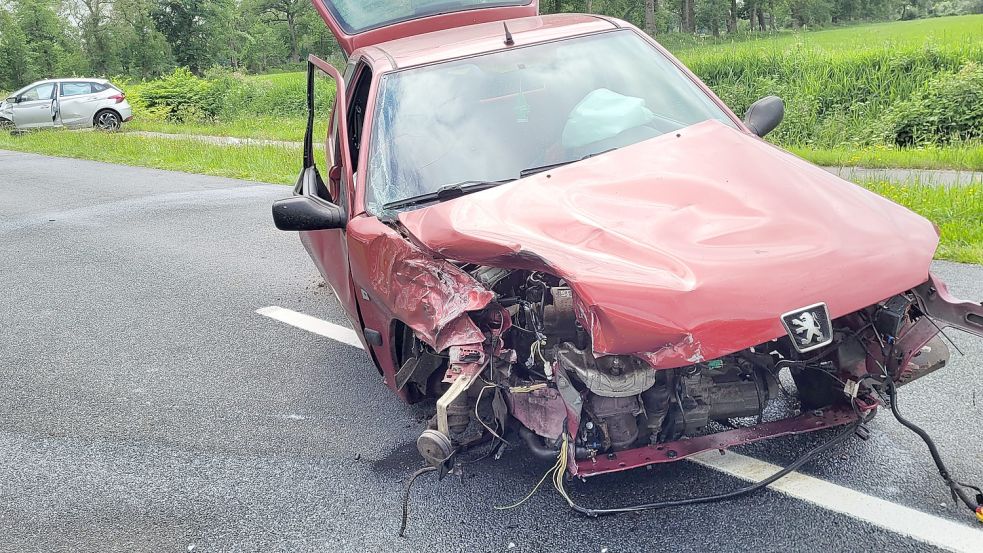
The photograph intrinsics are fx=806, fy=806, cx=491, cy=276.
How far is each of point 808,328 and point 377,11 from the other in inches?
152

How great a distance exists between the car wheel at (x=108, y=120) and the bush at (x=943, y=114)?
66.0ft

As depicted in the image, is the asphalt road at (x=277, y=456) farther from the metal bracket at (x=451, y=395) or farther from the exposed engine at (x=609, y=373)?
the metal bracket at (x=451, y=395)

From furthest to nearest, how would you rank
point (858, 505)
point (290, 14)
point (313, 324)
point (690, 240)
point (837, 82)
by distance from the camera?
point (290, 14), point (837, 82), point (313, 324), point (858, 505), point (690, 240)

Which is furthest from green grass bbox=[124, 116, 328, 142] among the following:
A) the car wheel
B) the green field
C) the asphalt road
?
the asphalt road

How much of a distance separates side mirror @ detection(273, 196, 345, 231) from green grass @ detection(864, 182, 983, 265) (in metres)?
4.53

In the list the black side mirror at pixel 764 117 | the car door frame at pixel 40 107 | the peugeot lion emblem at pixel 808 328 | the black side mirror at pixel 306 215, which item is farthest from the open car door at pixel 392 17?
the car door frame at pixel 40 107

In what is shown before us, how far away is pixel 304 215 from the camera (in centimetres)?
371

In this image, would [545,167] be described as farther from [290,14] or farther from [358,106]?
[290,14]

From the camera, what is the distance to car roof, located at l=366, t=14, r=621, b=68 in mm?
4305

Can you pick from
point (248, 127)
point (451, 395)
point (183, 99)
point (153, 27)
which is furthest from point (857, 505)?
point (153, 27)

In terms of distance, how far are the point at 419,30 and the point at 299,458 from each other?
2936mm

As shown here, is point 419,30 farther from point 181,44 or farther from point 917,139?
point 181,44

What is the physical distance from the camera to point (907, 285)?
2.61 meters

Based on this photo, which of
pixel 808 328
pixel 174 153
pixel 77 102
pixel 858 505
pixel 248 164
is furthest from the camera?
pixel 77 102
